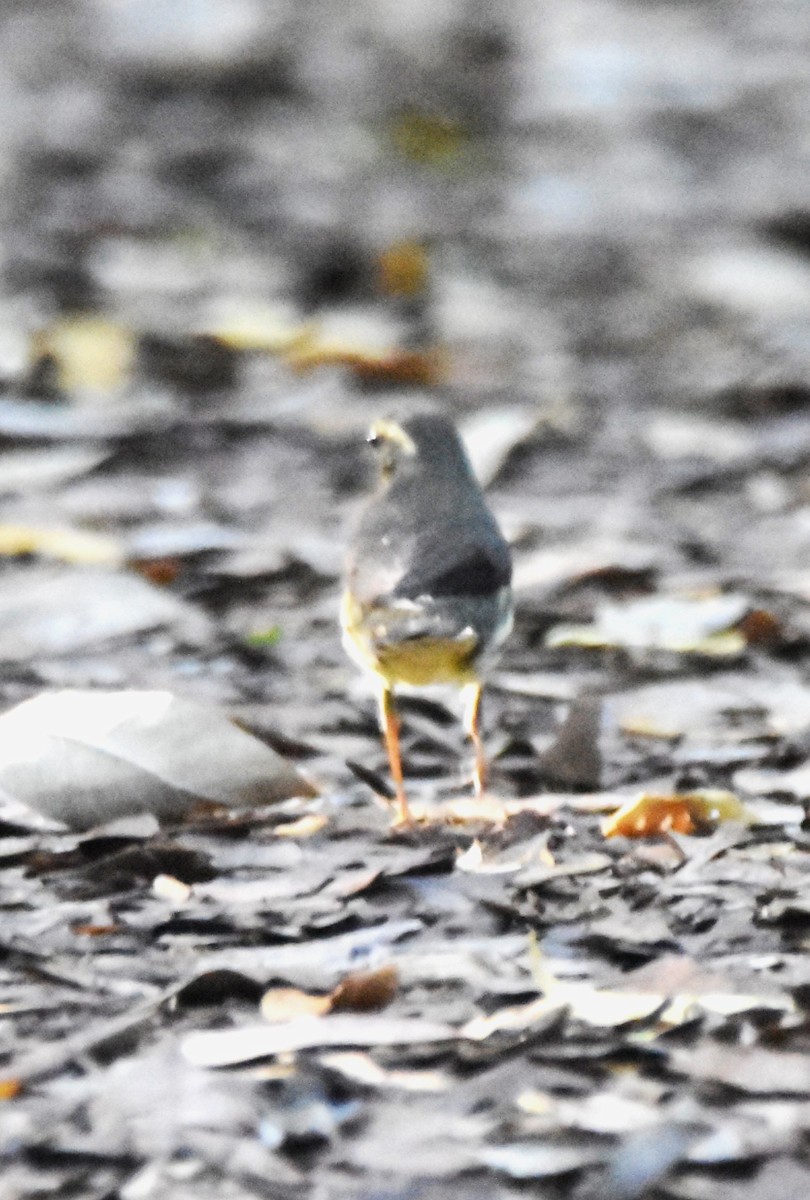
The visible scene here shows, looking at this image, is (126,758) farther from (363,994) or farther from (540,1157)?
(540,1157)

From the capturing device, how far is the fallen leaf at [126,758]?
154 inches

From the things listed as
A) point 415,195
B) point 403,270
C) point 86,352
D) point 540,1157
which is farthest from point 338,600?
point 415,195

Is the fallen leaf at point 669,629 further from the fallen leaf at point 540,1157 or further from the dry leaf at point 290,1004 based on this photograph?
the fallen leaf at point 540,1157

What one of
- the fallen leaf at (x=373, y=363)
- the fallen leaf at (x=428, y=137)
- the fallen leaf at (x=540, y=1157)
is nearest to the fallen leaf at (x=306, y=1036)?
the fallen leaf at (x=540, y=1157)

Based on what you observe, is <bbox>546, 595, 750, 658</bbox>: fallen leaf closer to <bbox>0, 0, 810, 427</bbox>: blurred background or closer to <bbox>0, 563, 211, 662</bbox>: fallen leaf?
<bbox>0, 563, 211, 662</bbox>: fallen leaf

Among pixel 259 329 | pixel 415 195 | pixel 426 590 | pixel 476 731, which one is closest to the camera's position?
pixel 426 590

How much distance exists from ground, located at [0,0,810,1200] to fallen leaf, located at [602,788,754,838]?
0.03ft

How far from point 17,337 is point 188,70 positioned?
12.8ft

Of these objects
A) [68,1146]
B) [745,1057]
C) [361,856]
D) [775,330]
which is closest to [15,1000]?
[68,1146]

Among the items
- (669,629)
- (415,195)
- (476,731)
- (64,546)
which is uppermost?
(415,195)

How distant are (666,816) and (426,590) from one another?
2.08 feet

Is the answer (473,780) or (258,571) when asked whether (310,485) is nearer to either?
(258,571)

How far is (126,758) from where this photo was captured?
3.94 meters

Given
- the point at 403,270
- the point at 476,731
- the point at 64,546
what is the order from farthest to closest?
the point at 403,270, the point at 64,546, the point at 476,731
